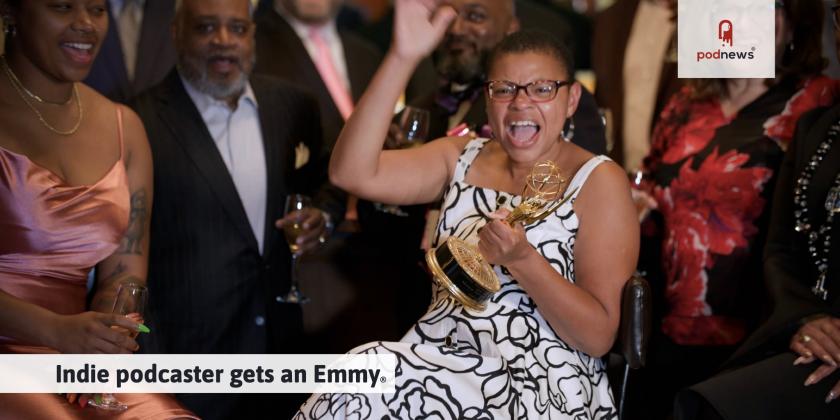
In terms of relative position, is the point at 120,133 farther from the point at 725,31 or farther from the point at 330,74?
the point at 330,74

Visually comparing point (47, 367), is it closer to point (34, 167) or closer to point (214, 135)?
point (34, 167)

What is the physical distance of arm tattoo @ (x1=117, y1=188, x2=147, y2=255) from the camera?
3459 millimetres

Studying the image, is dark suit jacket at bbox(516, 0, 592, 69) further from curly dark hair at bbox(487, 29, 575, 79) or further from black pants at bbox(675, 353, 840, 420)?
black pants at bbox(675, 353, 840, 420)

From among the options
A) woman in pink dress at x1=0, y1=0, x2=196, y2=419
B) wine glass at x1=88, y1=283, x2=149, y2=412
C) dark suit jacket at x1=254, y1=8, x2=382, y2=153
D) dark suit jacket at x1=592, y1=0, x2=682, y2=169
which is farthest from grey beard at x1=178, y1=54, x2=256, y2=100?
dark suit jacket at x1=592, y1=0, x2=682, y2=169

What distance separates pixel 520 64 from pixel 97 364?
143 cm

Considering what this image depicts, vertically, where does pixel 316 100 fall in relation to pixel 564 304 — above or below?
above

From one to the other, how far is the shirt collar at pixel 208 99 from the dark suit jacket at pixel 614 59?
6.24 ft

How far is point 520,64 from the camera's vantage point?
3.01 metres

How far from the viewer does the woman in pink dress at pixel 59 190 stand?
10.0 ft

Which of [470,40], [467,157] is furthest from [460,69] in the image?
[467,157]

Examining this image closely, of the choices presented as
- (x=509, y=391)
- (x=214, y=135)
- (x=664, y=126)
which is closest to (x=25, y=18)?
(x=214, y=135)

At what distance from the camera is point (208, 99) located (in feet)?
13.6

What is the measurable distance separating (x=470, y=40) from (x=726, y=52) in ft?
4.45
